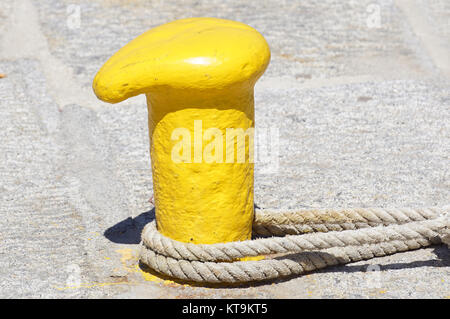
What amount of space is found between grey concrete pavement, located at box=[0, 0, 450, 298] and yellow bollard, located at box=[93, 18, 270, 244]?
255 millimetres

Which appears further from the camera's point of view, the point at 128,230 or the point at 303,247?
the point at 128,230

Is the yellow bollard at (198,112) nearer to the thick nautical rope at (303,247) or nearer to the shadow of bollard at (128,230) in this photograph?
the thick nautical rope at (303,247)

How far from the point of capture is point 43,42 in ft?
14.5

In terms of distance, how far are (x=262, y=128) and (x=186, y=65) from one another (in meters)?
1.50

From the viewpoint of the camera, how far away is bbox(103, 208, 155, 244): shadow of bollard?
8.61 ft

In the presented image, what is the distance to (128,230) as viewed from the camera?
2.71m

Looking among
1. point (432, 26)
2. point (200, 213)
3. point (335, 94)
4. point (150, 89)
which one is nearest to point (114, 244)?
point (200, 213)

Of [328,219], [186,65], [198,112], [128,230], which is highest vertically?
[186,65]

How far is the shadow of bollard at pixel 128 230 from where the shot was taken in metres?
2.62

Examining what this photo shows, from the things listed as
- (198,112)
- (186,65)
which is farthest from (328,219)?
(186,65)

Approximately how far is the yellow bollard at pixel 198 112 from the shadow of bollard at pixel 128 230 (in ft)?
0.96

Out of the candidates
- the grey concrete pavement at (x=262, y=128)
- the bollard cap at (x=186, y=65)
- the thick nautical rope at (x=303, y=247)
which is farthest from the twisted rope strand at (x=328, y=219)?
the bollard cap at (x=186, y=65)

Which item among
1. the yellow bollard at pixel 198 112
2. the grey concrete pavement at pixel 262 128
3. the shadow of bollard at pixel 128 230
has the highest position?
the yellow bollard at pixel 198 112

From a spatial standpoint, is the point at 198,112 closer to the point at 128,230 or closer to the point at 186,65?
the point at 186,65
